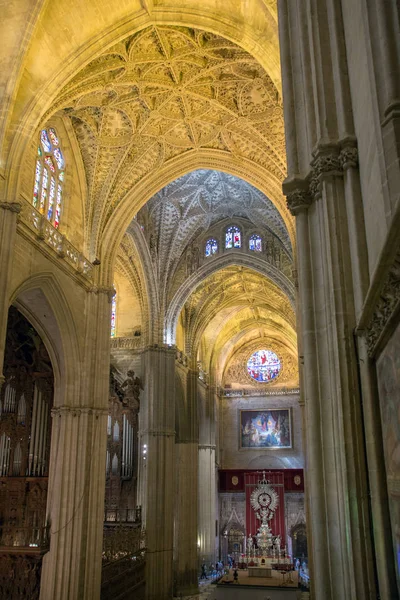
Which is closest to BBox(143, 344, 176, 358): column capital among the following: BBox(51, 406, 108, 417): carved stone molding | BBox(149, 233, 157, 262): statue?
BBox(149, 233, 157, 262): statue

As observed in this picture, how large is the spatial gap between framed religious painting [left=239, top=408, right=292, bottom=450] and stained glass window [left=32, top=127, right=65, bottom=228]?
24972mm

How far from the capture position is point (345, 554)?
5137 mm

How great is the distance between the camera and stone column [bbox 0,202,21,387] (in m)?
11.4

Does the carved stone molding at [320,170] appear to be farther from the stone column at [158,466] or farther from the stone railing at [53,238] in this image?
the stone column at [158,466]

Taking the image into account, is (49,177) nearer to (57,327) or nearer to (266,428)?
(57,327)

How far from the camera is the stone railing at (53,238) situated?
1360 cm

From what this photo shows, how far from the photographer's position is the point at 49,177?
16.2 metres

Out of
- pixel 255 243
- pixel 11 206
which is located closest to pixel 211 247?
pixel 255 243

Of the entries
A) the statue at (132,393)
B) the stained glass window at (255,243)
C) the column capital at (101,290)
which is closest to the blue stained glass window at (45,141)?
the column capital at (101,290)

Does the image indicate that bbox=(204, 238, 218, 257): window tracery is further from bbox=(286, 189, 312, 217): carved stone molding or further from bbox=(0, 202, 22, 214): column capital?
bbox=(286, 189, 312, 217): carved stone molding

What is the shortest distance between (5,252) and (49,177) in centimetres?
524

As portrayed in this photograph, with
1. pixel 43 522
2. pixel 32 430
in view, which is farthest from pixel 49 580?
pixel 32 430

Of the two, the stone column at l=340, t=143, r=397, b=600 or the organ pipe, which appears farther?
the organ pipe

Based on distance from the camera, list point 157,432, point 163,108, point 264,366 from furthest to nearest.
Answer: point 264,366 < point 157,432 < point 163,108
